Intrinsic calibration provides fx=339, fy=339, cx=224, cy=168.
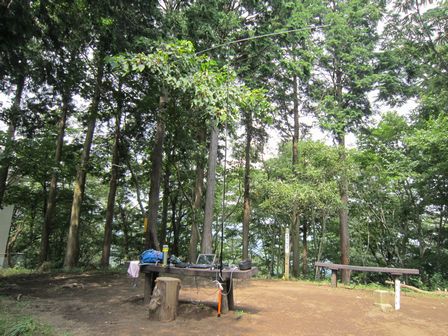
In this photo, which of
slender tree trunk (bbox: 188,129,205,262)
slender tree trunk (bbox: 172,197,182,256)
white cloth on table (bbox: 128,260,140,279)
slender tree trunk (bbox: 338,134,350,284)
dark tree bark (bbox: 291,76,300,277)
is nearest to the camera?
white cloth on table (bbox: 128,260,140,279)

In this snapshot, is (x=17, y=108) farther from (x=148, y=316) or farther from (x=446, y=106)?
(x=446, y=106)

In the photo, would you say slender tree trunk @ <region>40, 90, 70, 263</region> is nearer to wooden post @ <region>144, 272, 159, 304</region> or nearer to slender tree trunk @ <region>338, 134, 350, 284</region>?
wooden post @ <region>144, 272, 159, 304</region>

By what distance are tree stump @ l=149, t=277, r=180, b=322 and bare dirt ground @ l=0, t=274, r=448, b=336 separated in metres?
0.13

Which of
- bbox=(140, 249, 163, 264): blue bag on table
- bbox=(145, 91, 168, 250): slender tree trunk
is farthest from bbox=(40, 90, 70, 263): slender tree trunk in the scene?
bbox=(140, 249, 163, 264): blue bag on table

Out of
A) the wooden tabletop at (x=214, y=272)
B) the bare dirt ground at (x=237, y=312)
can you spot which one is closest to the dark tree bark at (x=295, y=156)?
the bare dirt ground at (x=237, y=312)

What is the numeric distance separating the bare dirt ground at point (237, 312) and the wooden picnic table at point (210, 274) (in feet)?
0.89

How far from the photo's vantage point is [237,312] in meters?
5.31

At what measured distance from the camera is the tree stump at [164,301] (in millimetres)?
4824

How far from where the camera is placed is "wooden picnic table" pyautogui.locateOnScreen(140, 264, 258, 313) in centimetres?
496

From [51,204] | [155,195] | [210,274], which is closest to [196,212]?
[155,195]

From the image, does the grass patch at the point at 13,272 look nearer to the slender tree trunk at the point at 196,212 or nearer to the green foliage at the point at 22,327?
the slender tree trunk at the point at 196,212

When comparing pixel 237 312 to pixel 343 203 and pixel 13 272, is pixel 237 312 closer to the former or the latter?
pixel 343 203

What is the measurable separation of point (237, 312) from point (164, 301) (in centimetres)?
121

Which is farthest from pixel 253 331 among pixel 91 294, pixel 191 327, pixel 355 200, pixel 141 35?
pixel 355 200
